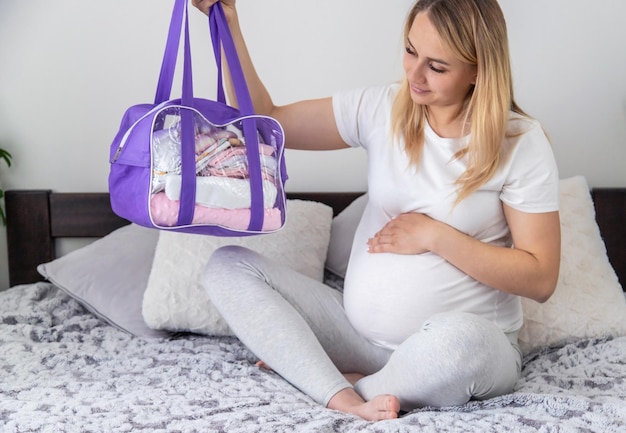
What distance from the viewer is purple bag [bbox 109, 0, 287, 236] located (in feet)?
4.46

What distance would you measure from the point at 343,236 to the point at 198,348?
0.51m

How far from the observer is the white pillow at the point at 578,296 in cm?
180

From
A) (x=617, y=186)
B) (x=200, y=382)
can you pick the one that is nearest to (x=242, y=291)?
(x=200, y=382)

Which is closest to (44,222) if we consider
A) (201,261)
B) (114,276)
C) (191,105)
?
(114,276)

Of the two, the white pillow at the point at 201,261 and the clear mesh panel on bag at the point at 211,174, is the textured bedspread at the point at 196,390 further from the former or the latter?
the clear mesh panel on bag at the point at 211,174

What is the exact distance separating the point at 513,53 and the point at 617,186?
49cm

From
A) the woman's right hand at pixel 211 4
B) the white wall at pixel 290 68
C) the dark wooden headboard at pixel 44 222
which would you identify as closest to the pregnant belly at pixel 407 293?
the woman's right hand at pixel 211 4

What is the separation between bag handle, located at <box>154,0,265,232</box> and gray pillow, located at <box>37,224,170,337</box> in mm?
624

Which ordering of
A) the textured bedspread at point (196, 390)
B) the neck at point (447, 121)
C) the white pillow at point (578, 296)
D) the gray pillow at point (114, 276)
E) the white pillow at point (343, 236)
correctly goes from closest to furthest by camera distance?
the textured bedspread at point (196, 390) < the neck at point (447, 121) < the white pillow at point (578, 296) < the gray pillow at point (114, 276) < the white pillow at point (343, 236)

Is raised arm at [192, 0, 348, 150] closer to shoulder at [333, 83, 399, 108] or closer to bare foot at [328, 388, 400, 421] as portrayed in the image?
shoulder at [333, 83, 399, 108]

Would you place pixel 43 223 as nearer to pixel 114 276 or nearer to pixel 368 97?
pixel 114 276

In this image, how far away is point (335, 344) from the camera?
5.28ft

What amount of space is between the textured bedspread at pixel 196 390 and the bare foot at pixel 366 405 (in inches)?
1.4

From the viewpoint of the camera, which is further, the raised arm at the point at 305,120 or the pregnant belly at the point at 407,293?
the raised arm at the point at 305,120
